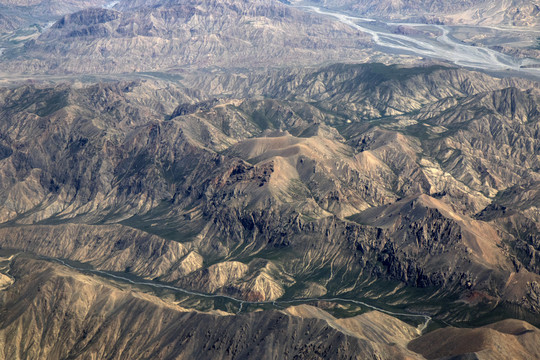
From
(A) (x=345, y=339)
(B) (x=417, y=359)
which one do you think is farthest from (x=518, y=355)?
(A) (x=345, y=339)

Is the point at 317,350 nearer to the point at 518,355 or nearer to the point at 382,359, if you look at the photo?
the point at 382,359

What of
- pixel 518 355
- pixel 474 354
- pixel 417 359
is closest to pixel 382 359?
pixel 417 359

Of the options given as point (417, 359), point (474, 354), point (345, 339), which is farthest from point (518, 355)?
point (345, 339)

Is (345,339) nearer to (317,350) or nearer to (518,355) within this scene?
(317,350)

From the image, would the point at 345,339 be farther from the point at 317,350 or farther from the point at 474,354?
the point at 474,354

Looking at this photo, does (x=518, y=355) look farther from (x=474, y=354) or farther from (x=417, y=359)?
(x=417, y=359)
